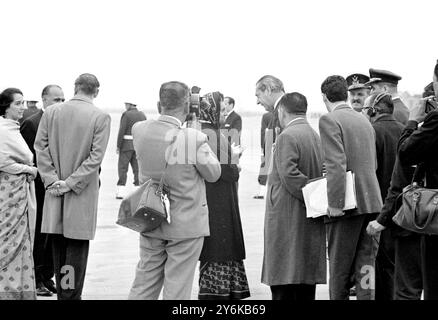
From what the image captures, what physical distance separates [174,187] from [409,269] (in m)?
1.74

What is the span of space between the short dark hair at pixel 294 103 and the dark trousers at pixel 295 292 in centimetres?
130

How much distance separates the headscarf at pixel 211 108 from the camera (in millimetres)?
7090

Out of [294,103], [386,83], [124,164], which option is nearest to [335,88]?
[294,103]

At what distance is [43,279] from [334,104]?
334cm

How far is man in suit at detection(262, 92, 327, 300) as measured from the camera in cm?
630

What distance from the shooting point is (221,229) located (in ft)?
23.5

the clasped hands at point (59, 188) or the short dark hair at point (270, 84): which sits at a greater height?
the short dark hair at point (270, 84)

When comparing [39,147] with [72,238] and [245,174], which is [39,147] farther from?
[245,174]

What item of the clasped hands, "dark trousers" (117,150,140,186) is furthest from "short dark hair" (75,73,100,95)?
"dark trousers" (117,150,140,186)

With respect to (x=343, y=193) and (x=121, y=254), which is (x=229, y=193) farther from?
(x=121, y=254)

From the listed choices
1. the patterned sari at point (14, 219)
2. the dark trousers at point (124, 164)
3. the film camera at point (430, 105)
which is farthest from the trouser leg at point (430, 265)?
the dark trousers at point (124, 164)

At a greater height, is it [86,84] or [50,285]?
[86,84]

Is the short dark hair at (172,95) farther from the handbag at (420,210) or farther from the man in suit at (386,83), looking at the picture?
the man in suit at (386,83)
